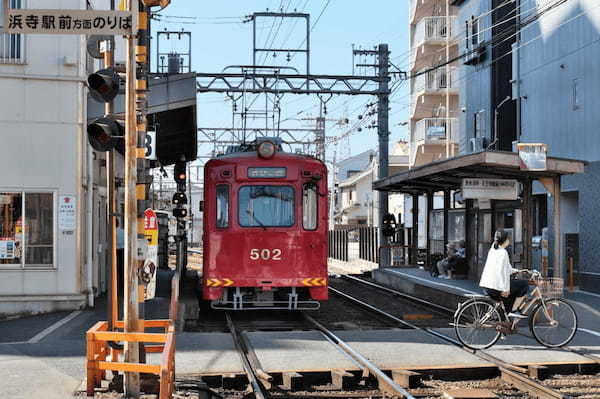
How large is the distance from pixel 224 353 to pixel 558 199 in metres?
8.22

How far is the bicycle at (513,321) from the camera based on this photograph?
11078 millimetres

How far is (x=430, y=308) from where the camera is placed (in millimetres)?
17750

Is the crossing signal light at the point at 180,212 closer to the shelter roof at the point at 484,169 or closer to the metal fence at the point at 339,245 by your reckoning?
the shelter roof at the point at 484,169

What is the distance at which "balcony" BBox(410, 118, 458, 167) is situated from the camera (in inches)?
1561

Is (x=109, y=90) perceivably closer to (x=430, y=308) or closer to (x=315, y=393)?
(x=315, y=393)

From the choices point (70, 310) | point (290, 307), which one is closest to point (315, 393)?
point (290, 307)

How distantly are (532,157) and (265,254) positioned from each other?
4.98 m

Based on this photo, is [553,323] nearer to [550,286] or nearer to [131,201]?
[550,286]

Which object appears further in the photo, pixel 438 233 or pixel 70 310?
pixel 438 233

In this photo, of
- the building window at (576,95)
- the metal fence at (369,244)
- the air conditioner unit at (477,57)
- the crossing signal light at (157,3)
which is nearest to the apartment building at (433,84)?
the metal fence at (369,244)

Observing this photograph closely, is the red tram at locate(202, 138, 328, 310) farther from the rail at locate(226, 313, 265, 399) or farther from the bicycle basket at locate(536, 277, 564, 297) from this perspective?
the bicycle basket at locate(536, 277, 564, 297)

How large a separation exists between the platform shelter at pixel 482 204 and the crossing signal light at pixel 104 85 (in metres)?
8.25

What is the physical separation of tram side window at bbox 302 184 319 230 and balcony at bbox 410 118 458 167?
24.7 m

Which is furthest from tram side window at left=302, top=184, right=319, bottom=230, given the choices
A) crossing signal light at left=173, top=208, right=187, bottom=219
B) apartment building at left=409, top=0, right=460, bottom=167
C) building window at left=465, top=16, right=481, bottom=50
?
apartment building at left=409, top=0, right=460, bottom=167
